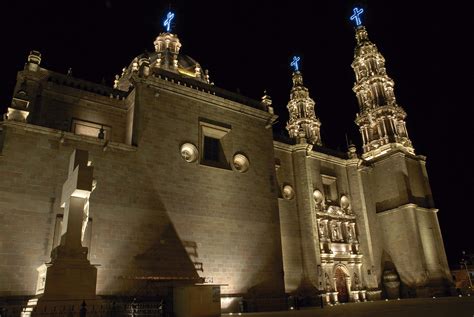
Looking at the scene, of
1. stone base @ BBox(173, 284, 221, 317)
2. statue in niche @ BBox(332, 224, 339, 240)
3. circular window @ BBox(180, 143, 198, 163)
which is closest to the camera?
stone base @ BBox(173, 284, 221, 317)

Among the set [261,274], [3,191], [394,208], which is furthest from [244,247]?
[394,208]

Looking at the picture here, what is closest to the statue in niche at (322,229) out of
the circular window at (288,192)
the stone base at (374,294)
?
the circular window at (288,192)

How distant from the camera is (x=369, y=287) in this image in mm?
28062

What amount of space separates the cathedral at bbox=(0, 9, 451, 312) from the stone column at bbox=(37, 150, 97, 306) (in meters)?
0.04

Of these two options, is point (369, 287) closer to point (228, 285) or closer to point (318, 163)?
point (318, 163)

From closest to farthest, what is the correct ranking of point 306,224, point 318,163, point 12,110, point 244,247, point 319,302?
point 12,110, point 244,247, point 319,302, point 306,224, point 318,163

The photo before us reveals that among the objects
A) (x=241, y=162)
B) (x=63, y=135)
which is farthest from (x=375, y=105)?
(x=63, y=135)

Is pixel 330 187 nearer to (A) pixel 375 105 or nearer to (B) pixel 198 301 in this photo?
(A) pixel 375 105

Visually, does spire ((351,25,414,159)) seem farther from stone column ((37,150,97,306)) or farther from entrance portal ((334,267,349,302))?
stone column ((37,150,97,306))

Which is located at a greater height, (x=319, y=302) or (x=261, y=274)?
(x=261, y=274)

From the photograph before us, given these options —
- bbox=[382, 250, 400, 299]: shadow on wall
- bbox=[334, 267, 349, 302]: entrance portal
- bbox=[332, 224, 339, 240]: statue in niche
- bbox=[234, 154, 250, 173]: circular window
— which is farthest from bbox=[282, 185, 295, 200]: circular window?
bbox=[382, 250, 400, 299]: shadow on wall

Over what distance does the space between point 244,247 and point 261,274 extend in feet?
5.58

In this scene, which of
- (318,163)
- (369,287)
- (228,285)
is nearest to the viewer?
(228,285)

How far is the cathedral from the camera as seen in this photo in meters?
14.7
